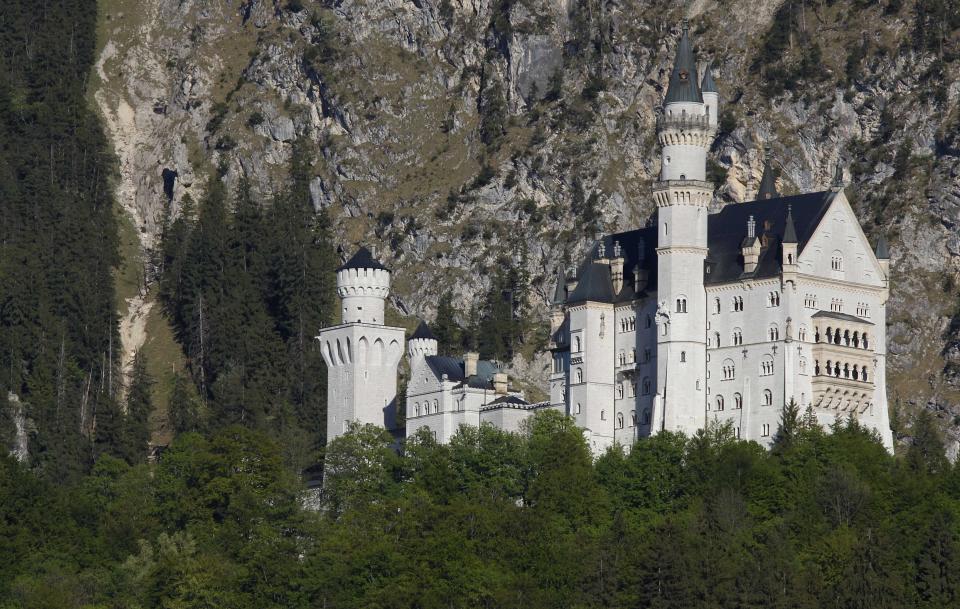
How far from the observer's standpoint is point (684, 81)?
124062 mm

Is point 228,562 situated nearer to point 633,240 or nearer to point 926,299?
point 633,240

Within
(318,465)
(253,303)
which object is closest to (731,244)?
(318,465)

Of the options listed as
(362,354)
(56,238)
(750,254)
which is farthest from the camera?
(56,238)

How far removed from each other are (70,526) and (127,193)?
231ft

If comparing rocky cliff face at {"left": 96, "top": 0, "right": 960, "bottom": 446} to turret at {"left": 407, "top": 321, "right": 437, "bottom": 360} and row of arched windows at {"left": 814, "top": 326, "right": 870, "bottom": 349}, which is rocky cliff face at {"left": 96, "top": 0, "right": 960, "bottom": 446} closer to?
turret at {"left": 407, "top": 321, "right": 437, "bottom": 360}

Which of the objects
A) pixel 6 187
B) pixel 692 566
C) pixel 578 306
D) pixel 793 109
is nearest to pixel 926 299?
pixel 793 109

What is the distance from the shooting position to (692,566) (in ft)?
338

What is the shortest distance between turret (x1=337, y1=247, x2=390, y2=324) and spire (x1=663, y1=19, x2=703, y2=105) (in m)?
20.0

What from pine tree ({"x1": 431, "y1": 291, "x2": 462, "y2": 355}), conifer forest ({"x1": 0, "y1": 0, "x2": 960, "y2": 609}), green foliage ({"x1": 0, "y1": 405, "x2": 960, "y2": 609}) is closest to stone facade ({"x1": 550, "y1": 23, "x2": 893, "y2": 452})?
conifer forest ({"x1": 0, "y1": 0, "x2": 960, "y2": 609})

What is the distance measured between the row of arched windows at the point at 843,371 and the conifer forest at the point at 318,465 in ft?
8.18

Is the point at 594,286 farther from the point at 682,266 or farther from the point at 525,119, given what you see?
the point at 525,119

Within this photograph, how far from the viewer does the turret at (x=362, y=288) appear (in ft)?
436

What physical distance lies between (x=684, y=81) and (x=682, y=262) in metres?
9.94

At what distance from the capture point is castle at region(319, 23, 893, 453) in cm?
11906
